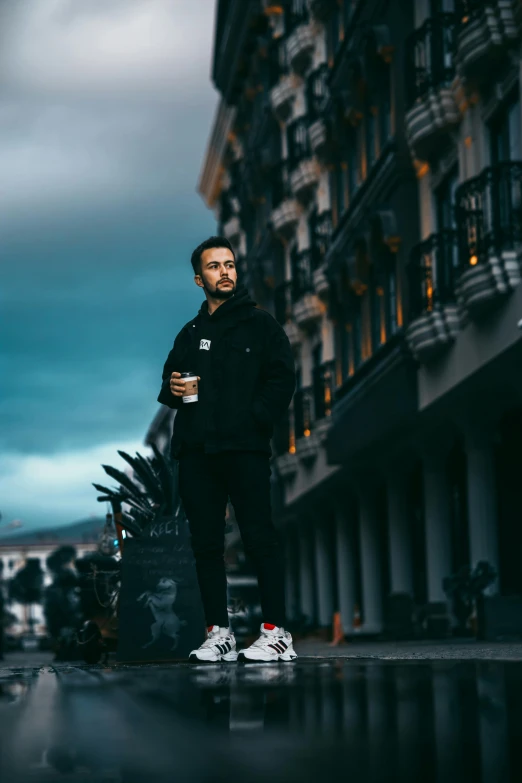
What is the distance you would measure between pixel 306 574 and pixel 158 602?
3320 cm

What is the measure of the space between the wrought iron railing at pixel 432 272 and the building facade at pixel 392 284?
4 cm

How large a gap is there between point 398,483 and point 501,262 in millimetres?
12188

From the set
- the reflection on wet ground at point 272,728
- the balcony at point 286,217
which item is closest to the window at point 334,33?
the balcony at point 286,217

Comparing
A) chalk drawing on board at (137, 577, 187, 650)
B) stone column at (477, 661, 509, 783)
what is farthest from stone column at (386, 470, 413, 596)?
stone column at (477, 661, 509, 783)

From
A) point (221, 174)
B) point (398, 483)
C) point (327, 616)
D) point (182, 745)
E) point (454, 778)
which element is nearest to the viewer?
point (454, 778)

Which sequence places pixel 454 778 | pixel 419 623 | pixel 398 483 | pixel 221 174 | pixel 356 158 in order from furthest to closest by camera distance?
pixel 221 174
pixel 356 158
pixel 398 483
pixel 419 623
pixel 454 778

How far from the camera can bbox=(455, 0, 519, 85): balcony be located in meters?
17.5

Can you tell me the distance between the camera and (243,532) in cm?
634

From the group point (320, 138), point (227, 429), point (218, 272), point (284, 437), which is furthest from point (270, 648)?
point (284, 437)

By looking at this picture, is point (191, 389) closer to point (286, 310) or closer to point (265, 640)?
point (265, 640)

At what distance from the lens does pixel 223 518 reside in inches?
256

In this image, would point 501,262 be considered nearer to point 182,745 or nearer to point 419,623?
point 419,623

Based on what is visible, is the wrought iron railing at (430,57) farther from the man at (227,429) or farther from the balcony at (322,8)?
the man at (227,429)

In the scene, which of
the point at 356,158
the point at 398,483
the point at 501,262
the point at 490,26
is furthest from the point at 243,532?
the point at 356,158
